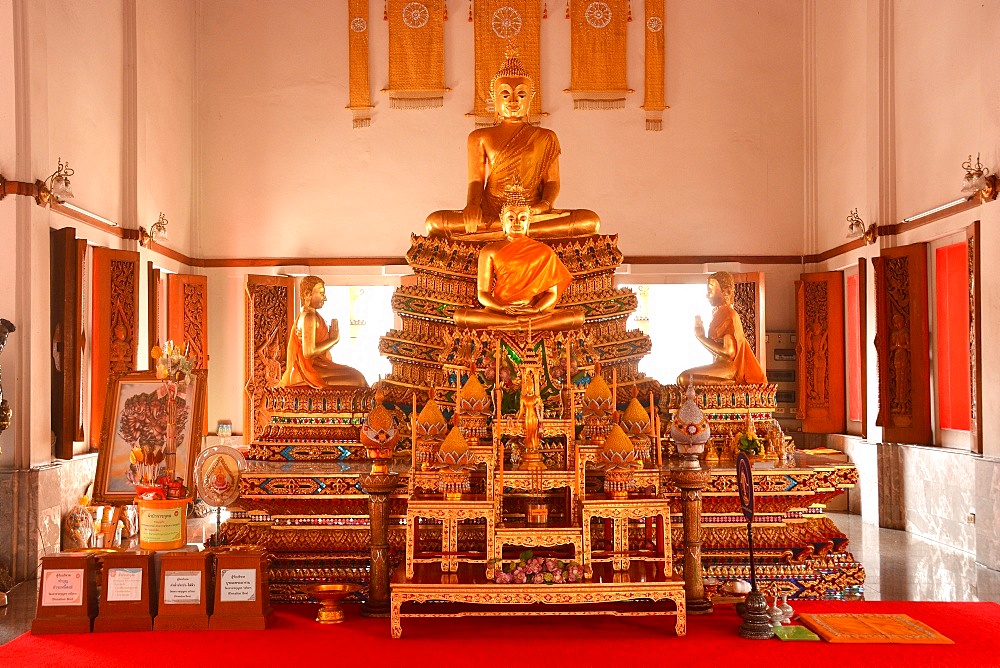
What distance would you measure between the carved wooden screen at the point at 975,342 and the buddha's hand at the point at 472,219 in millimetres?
3689

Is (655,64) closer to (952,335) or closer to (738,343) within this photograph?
(952,335)

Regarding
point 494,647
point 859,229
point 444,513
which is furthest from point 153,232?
point 859,229

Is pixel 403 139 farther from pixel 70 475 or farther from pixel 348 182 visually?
pixel 70 475

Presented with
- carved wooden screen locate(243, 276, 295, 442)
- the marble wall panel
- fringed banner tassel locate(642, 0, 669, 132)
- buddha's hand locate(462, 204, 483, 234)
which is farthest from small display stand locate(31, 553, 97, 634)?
fringed banner tassel locate(642, 0, 669, 132)

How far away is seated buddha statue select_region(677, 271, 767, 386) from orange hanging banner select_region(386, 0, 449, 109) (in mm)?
5128

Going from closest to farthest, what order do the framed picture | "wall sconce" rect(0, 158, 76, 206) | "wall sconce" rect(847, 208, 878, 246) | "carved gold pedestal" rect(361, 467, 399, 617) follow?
"carved gold pedestal" rect(361, 467, 399, 617), the framed picture, "wall sconce" rect(0, 158, 76, 206), "wall sconce" rect(847, 208, 878, 246)

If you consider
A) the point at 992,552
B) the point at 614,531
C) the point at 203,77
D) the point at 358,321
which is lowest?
the point at 992,552

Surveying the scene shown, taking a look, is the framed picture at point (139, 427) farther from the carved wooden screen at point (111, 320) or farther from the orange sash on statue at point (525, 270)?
the carved wooden screen at point (111, 320)

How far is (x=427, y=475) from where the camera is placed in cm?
512

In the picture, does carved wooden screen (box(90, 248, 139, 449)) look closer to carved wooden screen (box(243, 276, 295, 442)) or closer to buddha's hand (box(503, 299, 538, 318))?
carved wooden screen (box(243, 276, 295, 442))

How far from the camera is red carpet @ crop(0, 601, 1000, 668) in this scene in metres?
4.30

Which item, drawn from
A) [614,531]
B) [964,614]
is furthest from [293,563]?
[964,614]

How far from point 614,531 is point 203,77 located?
8.51 m

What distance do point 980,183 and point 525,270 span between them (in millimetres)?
3365
